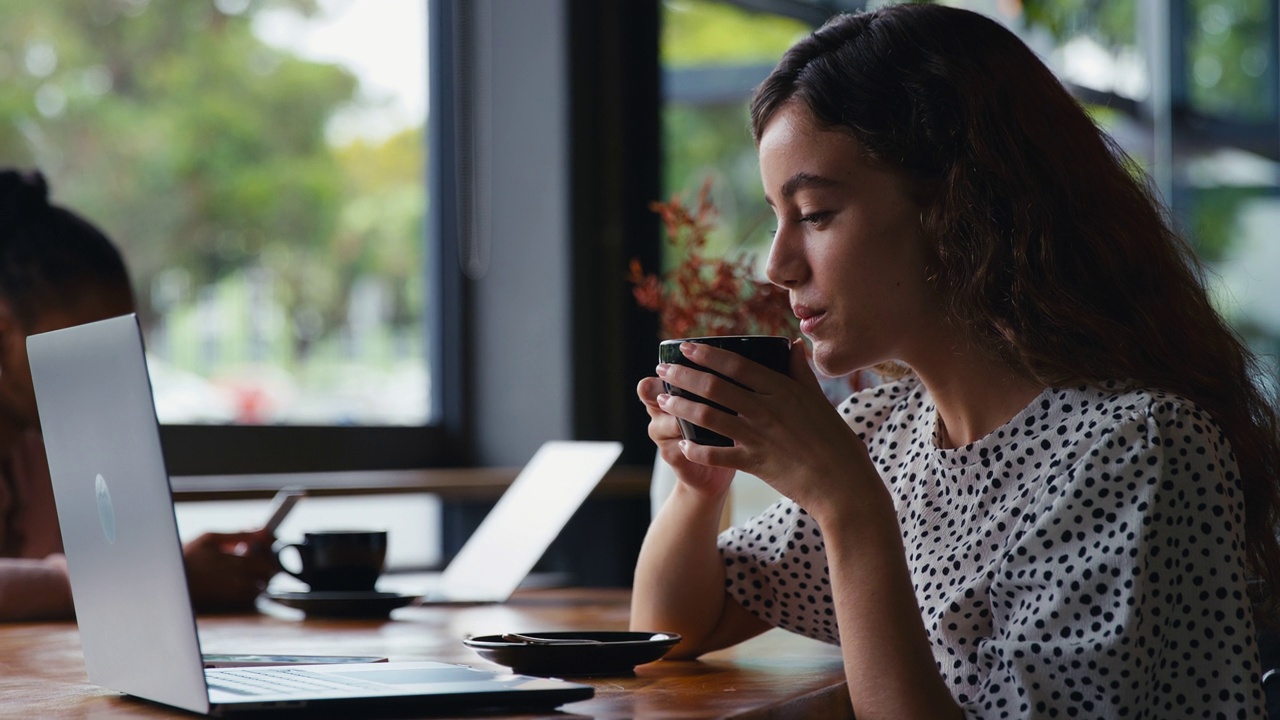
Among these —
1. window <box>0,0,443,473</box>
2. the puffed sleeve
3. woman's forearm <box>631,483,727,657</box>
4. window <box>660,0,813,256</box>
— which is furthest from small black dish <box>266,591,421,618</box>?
window <box>660,0,813,256</box>

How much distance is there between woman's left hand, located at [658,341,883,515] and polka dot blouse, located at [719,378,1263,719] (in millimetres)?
154

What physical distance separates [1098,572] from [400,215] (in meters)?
2.35

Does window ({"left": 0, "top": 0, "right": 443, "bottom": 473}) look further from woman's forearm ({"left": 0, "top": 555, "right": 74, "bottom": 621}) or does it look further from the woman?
the woman

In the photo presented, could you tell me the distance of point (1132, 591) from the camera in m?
1.04

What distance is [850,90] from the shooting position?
126cm

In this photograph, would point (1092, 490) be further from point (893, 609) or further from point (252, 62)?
point (252, 62)

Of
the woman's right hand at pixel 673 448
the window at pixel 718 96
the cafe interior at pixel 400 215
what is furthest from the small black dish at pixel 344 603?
the window at pixel 718 96

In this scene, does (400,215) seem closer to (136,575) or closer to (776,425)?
(776,425)

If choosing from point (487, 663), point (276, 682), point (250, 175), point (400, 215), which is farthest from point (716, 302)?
point (400, 215)

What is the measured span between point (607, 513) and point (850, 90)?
214 centimetres

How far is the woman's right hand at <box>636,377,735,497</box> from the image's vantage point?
1.18 meters

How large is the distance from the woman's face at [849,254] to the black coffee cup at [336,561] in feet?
2.33

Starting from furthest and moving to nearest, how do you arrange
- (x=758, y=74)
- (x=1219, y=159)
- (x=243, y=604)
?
(x=1219, y=159)
(x=758, y=74)
(x=243, y=604)

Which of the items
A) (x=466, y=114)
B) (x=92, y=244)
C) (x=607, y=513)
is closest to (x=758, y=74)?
(x=466, y=114)
